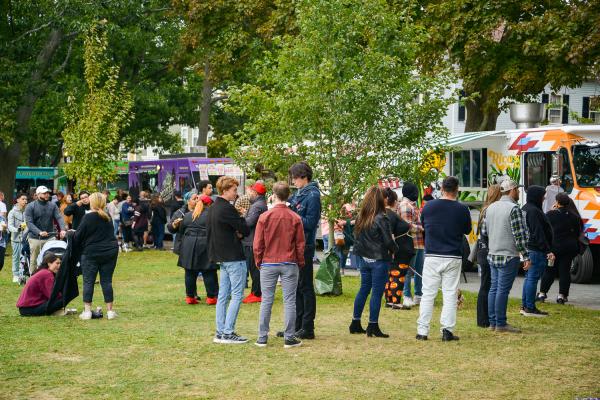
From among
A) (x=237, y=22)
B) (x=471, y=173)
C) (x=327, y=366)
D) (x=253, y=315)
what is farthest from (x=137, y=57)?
(x=327, y=366)

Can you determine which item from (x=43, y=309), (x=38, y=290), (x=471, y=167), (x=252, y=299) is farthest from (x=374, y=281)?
(x=471, y=167)

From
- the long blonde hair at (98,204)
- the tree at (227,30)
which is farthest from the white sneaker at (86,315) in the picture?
the tree at (227,30)

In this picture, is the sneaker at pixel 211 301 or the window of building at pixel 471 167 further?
the window of building at pixel 471 167

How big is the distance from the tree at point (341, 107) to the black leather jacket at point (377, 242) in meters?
4.75

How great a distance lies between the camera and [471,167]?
23.1m

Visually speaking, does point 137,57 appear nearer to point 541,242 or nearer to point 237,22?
point 237,22

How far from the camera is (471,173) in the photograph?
2311 cm

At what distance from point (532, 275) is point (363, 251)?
3.33m

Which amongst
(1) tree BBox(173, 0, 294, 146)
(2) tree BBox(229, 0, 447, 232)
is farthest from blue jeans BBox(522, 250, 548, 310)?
(1) tree BBox(173, 0, 294, 146)

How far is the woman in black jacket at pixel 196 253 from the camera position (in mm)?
15664

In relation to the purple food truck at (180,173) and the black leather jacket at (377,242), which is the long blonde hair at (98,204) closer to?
the black leather jacket at (377,242)

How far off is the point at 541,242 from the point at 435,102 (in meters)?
4.11

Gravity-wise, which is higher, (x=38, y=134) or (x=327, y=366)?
(x=38, y=134)

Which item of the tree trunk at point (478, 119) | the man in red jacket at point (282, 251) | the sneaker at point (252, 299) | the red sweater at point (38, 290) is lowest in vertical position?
the sneaker at point (252, 299)
